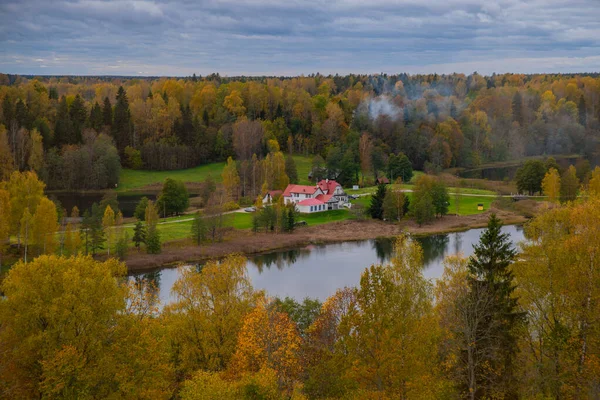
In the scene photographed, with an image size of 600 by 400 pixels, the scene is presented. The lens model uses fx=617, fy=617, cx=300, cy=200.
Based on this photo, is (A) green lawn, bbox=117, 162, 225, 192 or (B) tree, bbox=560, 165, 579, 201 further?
(A) green lawn, bbox=117, 162, 225, 192

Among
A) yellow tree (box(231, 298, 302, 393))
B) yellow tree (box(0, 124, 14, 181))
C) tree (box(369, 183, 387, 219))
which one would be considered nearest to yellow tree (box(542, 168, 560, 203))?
tree (box(369, 183, 387, 219))

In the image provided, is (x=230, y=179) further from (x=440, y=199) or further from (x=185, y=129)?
(x=185, y=129)

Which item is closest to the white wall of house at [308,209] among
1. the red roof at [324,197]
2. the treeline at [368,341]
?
the red roof at [324,197]

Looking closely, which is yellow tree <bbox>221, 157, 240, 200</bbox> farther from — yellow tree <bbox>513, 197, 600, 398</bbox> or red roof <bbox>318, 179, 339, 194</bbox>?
yellow tree <bbox>513, 197, 600, 398</bbox>

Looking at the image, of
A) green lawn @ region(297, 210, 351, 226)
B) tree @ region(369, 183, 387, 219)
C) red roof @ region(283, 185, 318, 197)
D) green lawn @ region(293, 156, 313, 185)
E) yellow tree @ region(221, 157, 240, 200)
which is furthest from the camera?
green lawn @ region(293, 156, 313, 185)

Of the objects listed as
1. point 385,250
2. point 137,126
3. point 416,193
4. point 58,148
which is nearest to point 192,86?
point 137,126

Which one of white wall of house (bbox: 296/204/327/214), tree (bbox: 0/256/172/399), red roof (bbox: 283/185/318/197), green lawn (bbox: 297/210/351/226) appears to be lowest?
green lawn (bbox: 297/210/351/226)

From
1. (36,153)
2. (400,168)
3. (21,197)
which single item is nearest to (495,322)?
(21,197)
